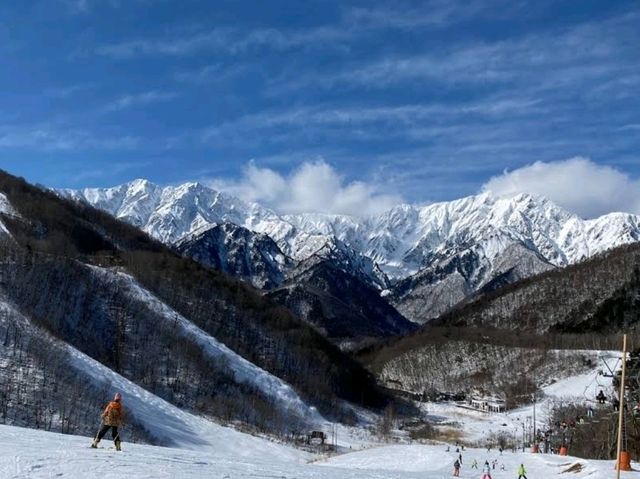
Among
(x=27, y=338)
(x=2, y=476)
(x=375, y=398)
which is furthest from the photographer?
(x=375, y=398)

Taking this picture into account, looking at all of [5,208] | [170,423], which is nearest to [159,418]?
[170,423]

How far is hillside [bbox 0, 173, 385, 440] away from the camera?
83.1 m

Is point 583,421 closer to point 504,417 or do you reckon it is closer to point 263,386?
point 263,386

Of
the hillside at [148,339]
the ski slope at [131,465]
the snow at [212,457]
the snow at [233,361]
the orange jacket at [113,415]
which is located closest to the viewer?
the ski slope at [131,465]

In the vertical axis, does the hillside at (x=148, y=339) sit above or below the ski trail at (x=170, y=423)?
above

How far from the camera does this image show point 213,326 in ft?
516

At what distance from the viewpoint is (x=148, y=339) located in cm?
A: 12400

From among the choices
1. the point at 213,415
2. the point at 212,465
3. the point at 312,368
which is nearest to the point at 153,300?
the point at 213,415

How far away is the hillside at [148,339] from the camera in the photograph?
8312cm

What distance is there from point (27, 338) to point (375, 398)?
114 metres

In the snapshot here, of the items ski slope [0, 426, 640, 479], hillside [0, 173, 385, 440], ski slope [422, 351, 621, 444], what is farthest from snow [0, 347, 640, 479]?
hillside [0, 173, 385, 440]

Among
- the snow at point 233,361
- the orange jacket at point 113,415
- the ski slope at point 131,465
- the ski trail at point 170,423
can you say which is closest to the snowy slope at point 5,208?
the snow at point 233,361

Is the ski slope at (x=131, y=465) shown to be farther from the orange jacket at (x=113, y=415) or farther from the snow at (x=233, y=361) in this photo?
the snow at (x=233, y=361)

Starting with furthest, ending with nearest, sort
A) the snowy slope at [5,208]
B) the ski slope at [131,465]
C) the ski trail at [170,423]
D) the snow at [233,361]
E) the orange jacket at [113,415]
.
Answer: the snowy slope at [5,208]
the snow at [233,361]
the ski trail at [170,423]
the orange jacket at [113,415]
the ski slope at [131,465]
